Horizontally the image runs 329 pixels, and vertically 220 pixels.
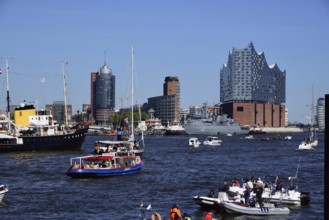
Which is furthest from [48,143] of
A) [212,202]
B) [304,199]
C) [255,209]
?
[255,209]

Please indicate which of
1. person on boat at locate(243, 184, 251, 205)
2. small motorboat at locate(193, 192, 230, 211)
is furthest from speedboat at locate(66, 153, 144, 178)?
person on boat at locate(243, 184, 251, 205)

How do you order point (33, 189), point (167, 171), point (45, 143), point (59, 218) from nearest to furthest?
point (59, 218)
point (33, 189)
point (167, 171)
point (45, 143)

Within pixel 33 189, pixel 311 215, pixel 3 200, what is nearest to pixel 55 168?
pixel 33 189

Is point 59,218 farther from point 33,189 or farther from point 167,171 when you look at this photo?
point 167,171

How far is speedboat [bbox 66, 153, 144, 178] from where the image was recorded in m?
60.4

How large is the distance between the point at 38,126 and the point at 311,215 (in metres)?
83.0

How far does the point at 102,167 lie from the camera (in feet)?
202

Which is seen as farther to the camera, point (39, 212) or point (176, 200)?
point (176, 200)

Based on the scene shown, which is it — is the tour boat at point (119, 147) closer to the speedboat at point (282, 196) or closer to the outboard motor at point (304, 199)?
the speedboat at point (282, 196)

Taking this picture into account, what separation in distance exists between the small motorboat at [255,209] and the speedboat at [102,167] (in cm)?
2309

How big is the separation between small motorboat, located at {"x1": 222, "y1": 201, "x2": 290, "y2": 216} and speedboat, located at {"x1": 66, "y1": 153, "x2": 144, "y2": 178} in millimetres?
23088

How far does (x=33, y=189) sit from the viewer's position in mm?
54250

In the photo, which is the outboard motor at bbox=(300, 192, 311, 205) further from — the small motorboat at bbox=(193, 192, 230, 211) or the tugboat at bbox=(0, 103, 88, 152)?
the tugboat at bbox=(0, 103, 88, 152)

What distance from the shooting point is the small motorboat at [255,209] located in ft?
131
